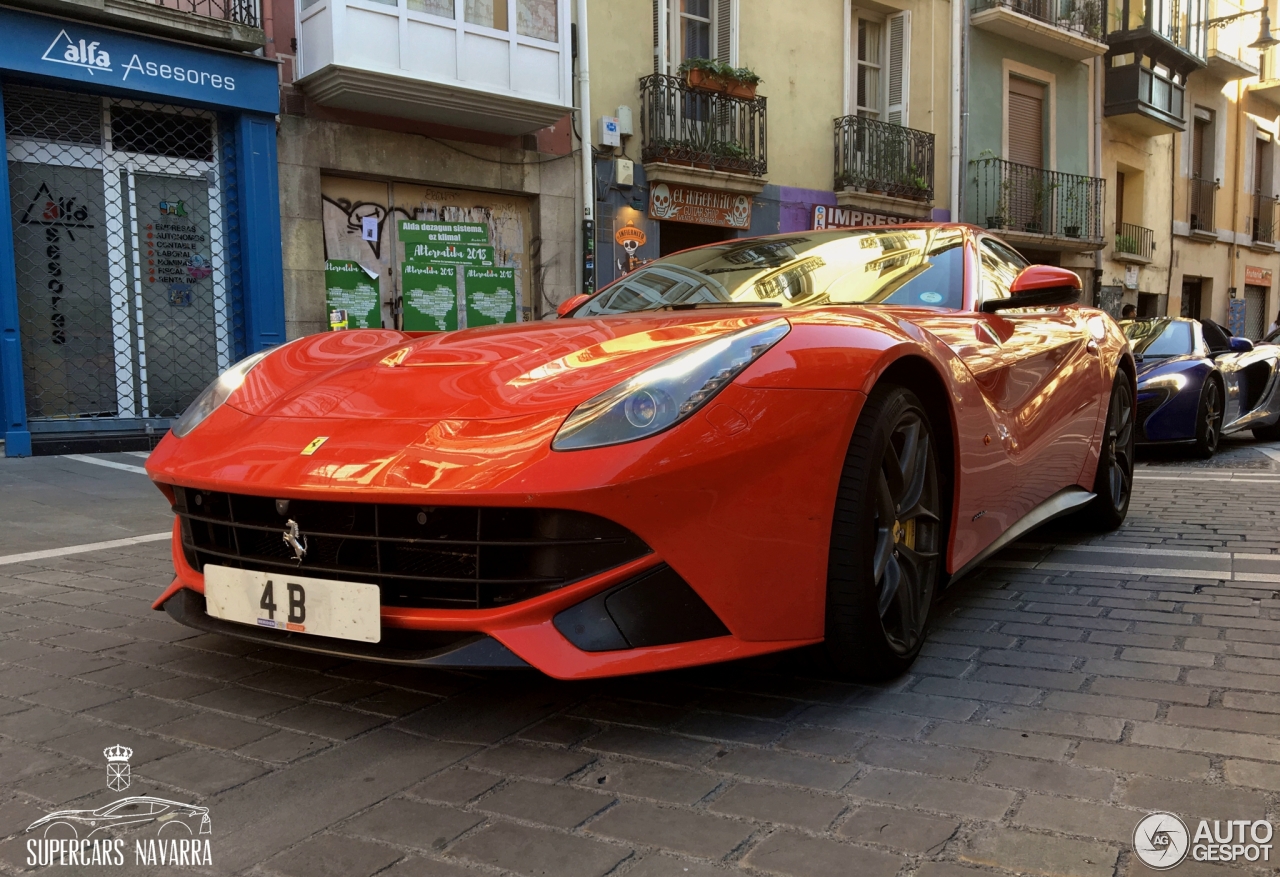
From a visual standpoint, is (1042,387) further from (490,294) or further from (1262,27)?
(1262,27)

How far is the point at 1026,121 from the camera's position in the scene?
1888cm

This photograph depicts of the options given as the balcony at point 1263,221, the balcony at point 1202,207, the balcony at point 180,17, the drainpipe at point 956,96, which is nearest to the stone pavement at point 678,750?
the balcony at point 180,17

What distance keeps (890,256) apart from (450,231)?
8616 millimetres

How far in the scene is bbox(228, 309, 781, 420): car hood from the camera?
7.30ft

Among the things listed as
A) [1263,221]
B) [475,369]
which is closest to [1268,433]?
[475,369]

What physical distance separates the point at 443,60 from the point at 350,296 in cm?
260

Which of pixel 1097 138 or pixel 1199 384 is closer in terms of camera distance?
pixel 1199 384

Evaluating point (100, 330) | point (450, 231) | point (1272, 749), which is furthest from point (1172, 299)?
point (1272, 749)

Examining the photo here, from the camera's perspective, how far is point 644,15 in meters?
12.7

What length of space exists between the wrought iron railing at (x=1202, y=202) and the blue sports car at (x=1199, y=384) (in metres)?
16.2

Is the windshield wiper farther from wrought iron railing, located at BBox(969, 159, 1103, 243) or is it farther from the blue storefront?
wrought iron railing, located at BBox(969, 159, 1103, 243)

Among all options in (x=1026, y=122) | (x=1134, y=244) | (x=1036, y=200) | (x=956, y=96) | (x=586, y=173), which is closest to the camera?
(x=586, y=173)

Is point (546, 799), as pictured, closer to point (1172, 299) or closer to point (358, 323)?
point (358, 323)

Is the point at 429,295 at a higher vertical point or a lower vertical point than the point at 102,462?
higher
